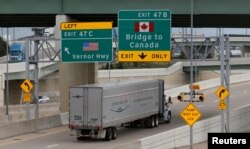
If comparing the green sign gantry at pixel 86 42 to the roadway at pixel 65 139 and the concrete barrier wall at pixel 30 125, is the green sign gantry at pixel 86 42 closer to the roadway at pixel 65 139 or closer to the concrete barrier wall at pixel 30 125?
the concrete barrier wall at pixel 30 125

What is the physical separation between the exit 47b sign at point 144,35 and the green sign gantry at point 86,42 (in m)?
1.36

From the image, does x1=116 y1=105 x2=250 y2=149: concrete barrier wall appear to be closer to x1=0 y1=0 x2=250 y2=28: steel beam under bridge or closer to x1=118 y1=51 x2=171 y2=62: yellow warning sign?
x1=118 y1=51 x2=171 y2=62: yellow warning sign

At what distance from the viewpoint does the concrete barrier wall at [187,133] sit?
2361 cm

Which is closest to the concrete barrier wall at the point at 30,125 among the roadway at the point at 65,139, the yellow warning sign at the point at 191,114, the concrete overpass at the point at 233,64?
the roadway at the point at 65,139

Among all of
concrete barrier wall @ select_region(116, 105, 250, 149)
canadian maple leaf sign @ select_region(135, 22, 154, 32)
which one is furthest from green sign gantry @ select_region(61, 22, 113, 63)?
concrete barrier wall @ select_region(116, 105, 250, 149)

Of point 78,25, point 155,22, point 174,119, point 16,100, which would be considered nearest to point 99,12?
point 78,25

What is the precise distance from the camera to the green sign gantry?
35.9 meters

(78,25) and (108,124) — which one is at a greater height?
(78,25)

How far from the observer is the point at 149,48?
113 feet

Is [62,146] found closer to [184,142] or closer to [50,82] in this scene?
[184,142]

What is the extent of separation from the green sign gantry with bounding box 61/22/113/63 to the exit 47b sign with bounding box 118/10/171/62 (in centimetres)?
136

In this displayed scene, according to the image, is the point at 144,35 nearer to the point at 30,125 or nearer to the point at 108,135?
the point at 108,135

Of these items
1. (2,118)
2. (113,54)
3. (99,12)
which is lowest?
(2,118)

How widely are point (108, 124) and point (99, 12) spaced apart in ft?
29.6
